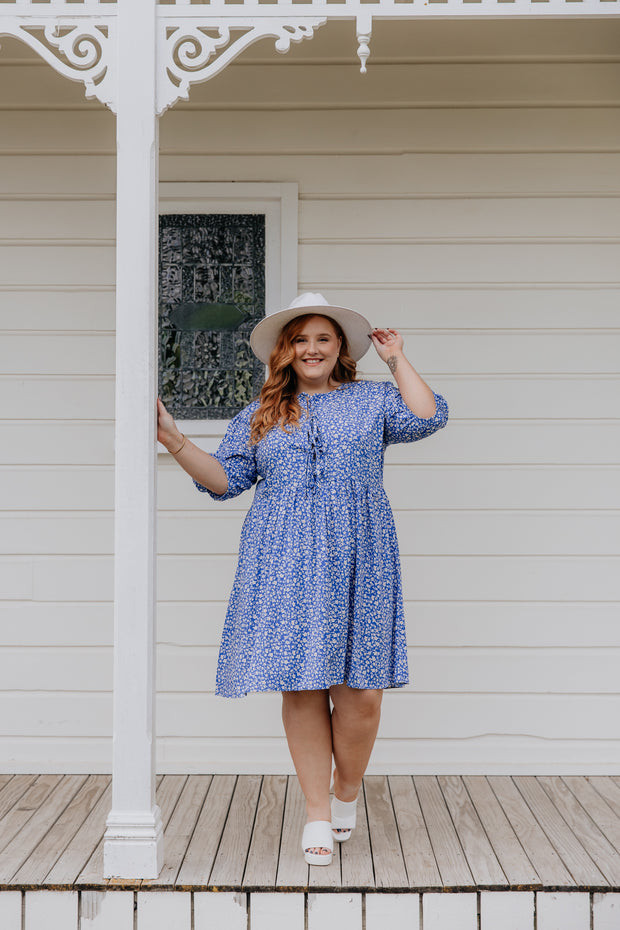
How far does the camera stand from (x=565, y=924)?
2.47 m

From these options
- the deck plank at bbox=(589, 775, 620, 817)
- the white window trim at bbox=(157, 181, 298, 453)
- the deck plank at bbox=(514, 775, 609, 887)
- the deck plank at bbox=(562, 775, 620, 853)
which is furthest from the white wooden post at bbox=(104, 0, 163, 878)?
the deck plank at bbox=(589, 775, 620, 817)

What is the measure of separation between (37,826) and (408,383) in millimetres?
1768

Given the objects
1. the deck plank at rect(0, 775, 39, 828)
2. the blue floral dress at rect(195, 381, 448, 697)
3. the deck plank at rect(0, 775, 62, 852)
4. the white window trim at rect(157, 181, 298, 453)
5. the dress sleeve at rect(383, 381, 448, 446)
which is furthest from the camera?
the white window trim at rect(157, 181, 298, 453)

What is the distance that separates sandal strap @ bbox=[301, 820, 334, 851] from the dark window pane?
60.4 inches

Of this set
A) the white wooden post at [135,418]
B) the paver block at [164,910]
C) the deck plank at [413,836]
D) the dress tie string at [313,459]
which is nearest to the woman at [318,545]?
the dress tie string at [313,459]

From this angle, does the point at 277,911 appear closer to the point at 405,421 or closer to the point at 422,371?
the point at 405,421

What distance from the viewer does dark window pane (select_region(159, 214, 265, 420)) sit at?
139 inches

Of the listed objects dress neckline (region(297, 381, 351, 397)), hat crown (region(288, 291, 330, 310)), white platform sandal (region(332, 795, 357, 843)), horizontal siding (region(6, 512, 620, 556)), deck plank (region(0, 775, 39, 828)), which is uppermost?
hat crown (region(288, 291, 330, 310))

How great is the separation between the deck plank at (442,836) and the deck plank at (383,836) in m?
0.11

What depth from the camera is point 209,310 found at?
3.55 metres

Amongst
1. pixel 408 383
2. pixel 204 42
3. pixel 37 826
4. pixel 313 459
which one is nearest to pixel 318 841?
pixel 37 826

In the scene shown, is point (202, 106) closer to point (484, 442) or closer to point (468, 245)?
point (468, 245)

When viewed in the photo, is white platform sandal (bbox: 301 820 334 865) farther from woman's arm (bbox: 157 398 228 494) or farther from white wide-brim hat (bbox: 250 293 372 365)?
white wide-brim hat (bbox: 250 293 372 365)

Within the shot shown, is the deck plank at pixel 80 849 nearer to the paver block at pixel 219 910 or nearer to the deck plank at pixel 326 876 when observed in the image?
the paver block at pixel 219 910
